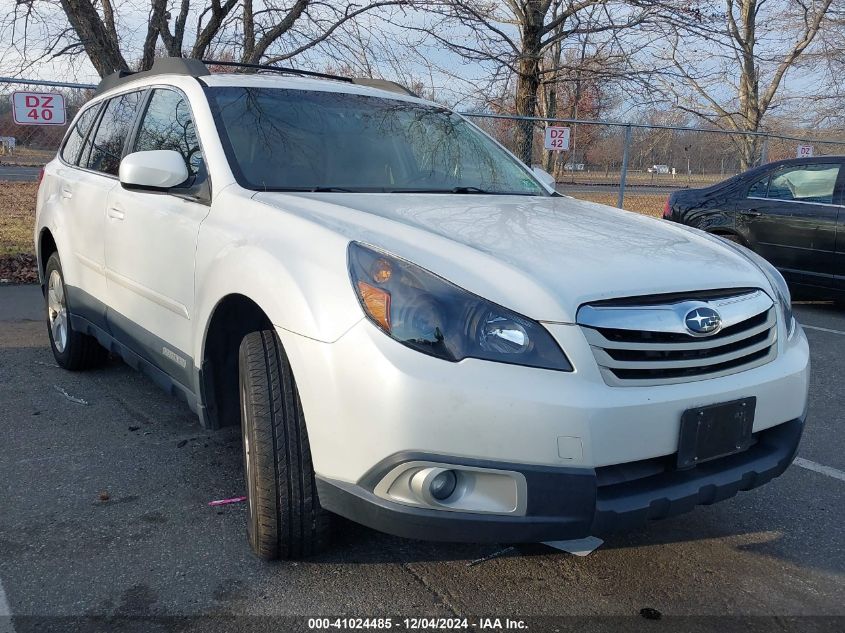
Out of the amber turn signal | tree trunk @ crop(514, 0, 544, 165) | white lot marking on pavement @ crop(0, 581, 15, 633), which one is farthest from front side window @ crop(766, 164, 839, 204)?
white lot marking on pavement @ crop(0, 581, 15, 633)

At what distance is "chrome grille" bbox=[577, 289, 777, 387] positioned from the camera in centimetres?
225

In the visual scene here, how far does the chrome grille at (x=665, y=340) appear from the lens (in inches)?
88.6

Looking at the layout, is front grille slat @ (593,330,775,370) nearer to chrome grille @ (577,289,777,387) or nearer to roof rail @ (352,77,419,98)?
chrome grille @ (577,289,777,387)

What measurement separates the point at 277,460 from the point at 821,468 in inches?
108

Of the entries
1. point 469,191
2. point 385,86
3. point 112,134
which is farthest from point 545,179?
point 112,134

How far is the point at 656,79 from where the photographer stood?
11414 mm

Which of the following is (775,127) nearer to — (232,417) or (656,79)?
(656,79)

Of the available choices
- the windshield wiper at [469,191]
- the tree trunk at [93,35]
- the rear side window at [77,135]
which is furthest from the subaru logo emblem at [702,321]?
the tree trunk at [93,35]

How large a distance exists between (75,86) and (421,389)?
23.3ft

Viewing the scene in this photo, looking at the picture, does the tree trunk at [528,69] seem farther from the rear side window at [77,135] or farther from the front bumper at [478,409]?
the front bumper at [478,409]

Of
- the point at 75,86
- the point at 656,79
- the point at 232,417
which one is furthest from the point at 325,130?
the point at 656,79

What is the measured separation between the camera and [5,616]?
7.82 ft

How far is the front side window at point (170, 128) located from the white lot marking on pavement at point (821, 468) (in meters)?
3.19

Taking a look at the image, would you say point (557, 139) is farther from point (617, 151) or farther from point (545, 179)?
point (545, 179)
